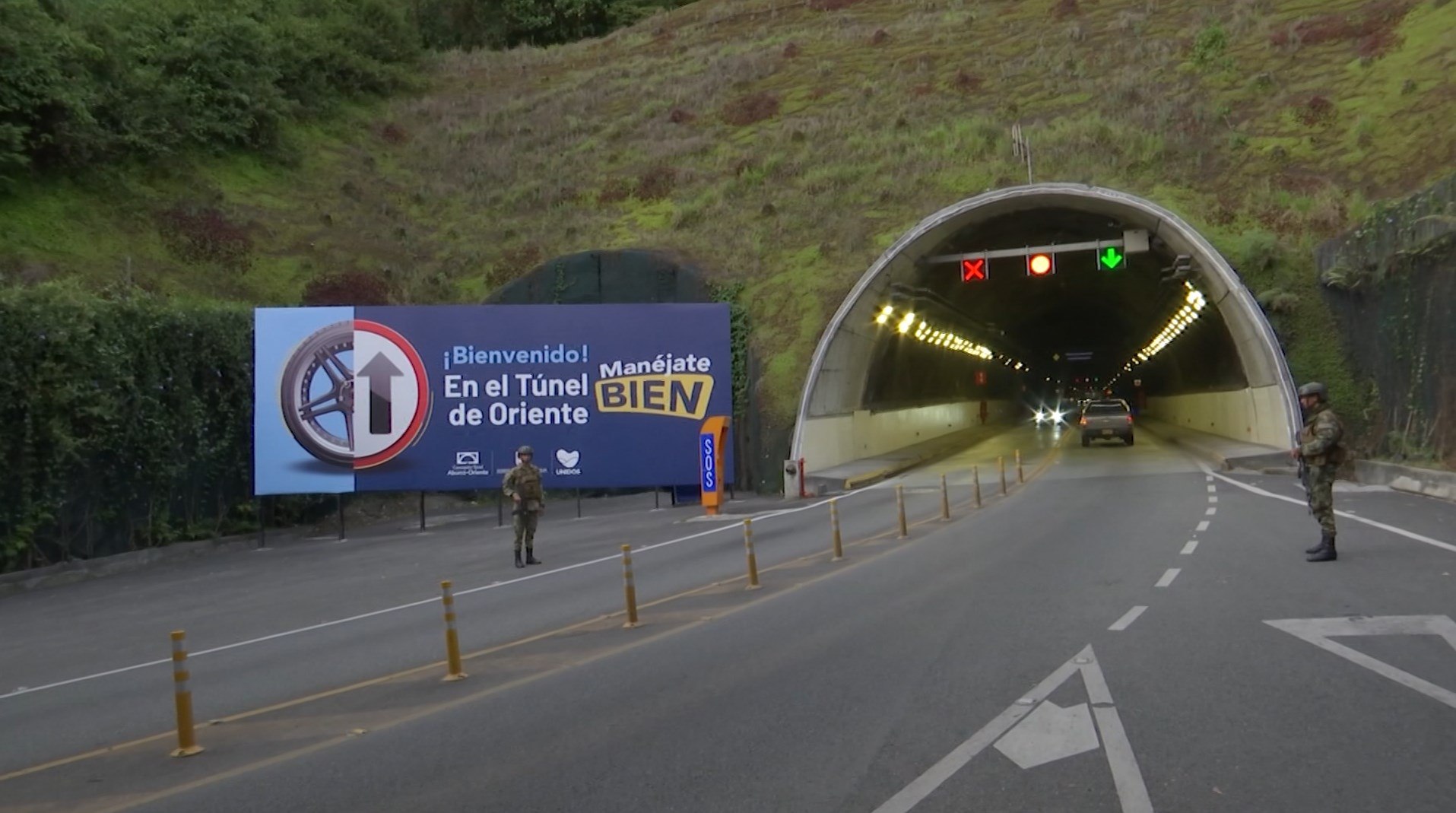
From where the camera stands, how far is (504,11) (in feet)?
298

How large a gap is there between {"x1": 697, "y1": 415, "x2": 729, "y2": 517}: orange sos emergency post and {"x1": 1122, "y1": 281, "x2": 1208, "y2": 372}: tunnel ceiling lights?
15.8 meters

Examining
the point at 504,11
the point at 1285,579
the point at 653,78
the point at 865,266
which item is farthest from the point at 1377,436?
the point at 504,11

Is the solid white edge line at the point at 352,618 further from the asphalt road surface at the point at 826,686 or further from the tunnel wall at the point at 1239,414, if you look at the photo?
the tunnel wall at the point at 1239,414

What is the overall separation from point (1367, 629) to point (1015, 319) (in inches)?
2199

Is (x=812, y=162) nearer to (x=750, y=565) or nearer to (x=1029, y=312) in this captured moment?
(x=1029, y=312)

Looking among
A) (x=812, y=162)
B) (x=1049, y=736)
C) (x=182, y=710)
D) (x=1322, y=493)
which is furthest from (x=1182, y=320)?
(x=182, y=710)

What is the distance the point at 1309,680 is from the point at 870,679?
9.79 ft

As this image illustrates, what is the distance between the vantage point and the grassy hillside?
35.6m

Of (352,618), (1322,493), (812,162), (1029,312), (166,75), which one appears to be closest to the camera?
(1322,493)

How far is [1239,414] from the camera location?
3866 centimetres

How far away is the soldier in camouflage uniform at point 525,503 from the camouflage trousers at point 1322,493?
36.6 feet

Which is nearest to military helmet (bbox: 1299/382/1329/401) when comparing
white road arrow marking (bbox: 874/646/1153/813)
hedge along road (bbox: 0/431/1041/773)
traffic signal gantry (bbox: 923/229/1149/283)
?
white road arrow marking (bbox: 874/646/1153/813)

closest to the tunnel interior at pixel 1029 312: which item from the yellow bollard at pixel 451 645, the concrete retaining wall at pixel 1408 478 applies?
the concrete retaining wall at pixel 1408 478

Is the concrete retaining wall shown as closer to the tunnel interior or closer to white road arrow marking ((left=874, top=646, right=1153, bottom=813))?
the tunnel interior
